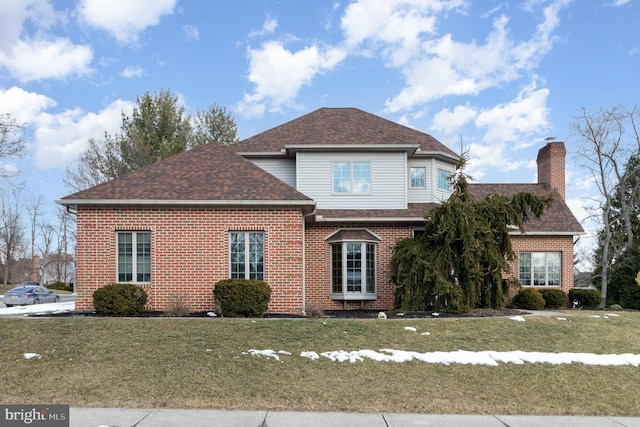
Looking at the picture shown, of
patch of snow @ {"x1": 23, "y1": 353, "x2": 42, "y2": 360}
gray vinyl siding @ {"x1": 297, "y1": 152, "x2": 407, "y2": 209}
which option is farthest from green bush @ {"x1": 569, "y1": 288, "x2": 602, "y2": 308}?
patch of snow @ {"x1": 23, "y1": 353, "x2": 42, "y2": 360}

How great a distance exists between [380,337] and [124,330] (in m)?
5.49

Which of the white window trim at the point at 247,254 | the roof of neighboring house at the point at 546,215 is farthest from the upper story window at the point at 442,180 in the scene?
the white window trim at the point at 247,254

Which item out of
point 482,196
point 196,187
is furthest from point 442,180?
point 196,187

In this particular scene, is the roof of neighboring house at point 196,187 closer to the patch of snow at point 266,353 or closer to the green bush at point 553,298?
the patch of snow at point 266,353

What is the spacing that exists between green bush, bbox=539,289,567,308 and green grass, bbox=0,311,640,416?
301 inches

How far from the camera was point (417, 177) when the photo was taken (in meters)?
18.6

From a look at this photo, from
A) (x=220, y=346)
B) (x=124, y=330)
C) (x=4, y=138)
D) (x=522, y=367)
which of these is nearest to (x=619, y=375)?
(x=522, y=367)

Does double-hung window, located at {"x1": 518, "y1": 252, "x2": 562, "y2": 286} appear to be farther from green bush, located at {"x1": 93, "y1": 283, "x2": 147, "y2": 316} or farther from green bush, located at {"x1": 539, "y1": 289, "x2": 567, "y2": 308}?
green bush, located at {"x1": 93, "y1": 283, "x2": 147, "y2": 316}

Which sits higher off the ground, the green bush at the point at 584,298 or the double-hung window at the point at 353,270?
the double-hung window at the point at 353,270

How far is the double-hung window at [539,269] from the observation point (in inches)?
786

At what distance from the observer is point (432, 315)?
13.5 metres

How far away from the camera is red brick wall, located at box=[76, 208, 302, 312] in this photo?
1370 cm

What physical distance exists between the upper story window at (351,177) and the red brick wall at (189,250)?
3781 millimetres

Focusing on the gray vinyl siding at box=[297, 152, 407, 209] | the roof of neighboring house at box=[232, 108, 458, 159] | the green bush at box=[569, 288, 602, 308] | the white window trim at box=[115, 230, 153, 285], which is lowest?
the green bush at box=[569, 288, 602, 308]
